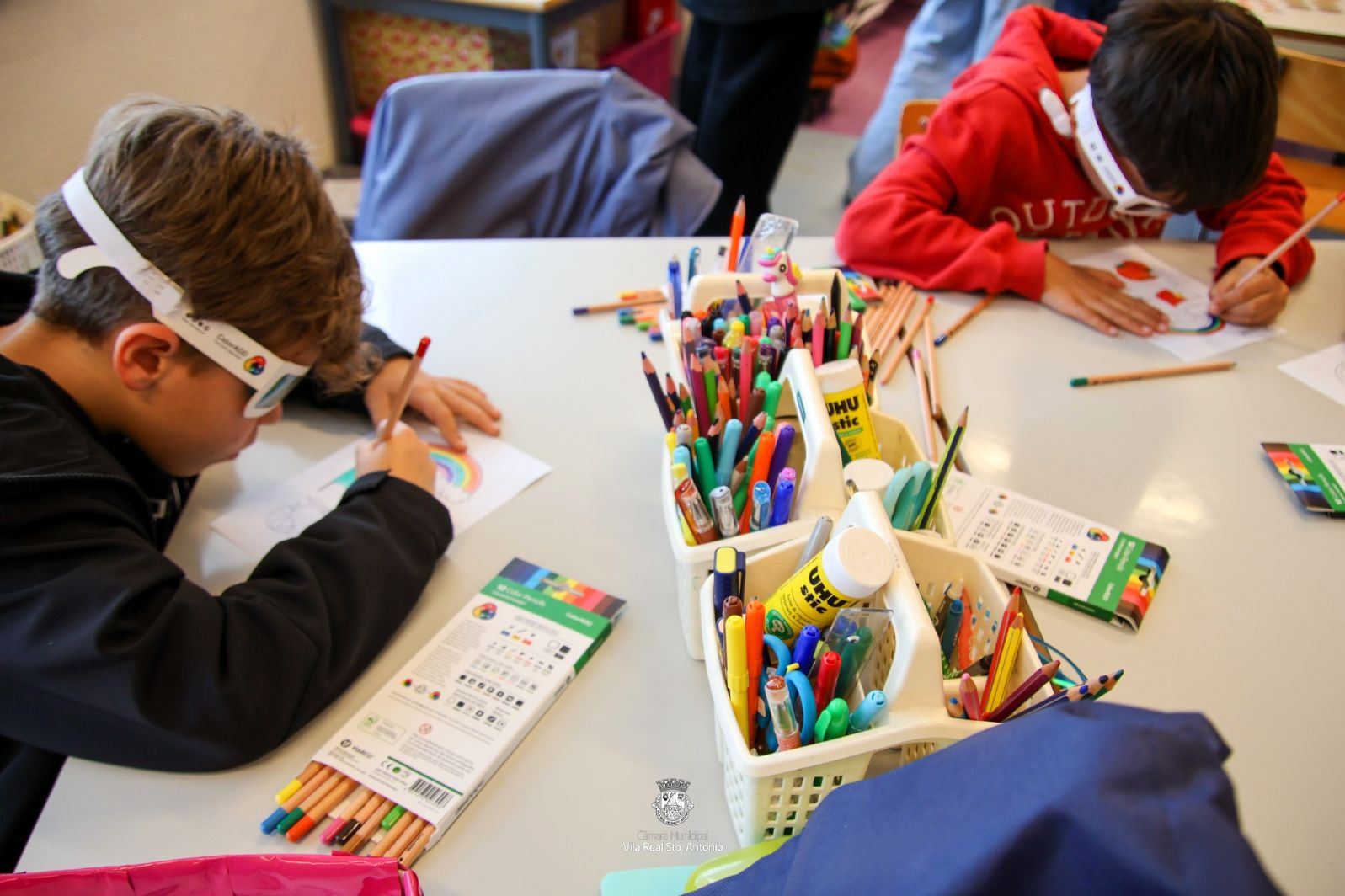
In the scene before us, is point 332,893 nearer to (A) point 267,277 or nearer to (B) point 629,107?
(A) point 267,277

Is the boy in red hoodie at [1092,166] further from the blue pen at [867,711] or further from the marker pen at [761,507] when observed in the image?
the blue pen at [867,711]

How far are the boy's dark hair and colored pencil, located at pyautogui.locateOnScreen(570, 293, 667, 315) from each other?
2.29ft

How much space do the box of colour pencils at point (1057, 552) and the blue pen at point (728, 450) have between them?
22 centimetres

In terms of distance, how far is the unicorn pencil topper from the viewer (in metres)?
0.87

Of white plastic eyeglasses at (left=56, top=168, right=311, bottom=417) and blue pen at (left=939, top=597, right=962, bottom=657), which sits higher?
white plastic eyeglasses at (left=56, top=168, right=311, bottom=417)

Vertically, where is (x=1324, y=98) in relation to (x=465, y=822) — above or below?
above

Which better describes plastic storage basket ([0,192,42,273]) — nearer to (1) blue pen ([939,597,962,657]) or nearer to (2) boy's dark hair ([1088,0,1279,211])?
(1) blue pen ([939,597,962,657])

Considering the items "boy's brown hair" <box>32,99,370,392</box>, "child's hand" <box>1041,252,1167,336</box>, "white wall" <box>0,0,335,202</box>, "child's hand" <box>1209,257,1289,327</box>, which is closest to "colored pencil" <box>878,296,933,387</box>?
"child's hand" <box>1041,252,1167,336</box>

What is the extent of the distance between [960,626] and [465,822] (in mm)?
383

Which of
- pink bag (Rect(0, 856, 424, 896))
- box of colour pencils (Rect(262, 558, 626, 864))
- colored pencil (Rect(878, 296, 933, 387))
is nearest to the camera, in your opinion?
pink bag (Rect(0, 856, 424, 896))

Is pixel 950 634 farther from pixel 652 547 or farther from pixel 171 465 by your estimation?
pixel 171 465

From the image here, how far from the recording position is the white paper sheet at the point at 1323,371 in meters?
1.10

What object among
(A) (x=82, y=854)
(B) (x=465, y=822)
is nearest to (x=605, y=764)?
(B) (x=465, y=822)

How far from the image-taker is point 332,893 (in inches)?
20.3
